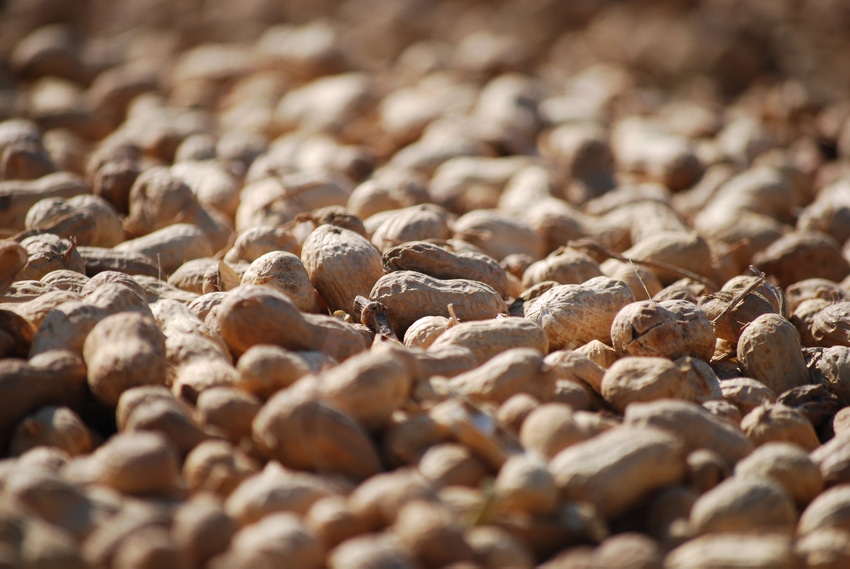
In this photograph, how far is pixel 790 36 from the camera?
638 cm

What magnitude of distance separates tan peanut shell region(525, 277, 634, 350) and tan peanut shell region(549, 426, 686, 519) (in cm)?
71

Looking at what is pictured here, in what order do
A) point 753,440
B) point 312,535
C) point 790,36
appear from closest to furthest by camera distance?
point 312,535 → point 753,440 → point 790,36

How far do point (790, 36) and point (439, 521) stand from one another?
6010 millimetres

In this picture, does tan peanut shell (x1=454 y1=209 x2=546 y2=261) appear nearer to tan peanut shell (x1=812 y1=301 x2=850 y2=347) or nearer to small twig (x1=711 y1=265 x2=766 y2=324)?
small twig (x1=711 y1=265 x2=766 y2=324)

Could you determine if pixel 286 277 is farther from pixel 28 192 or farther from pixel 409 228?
pixel 28 192

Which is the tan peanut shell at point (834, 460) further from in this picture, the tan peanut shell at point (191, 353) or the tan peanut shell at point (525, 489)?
the tan peanut shell at point (191, 353)

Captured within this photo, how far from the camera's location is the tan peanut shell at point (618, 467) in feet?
5.56

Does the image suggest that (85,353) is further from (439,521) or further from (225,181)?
(225,181)

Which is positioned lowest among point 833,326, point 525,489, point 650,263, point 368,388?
point 833,326

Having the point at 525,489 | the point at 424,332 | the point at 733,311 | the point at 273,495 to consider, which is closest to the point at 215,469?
the point at 273,495

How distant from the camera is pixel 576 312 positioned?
2.53 meters

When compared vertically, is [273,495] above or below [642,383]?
above

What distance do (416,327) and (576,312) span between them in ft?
1.61

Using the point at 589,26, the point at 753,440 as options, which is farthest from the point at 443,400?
the point at 589,26
